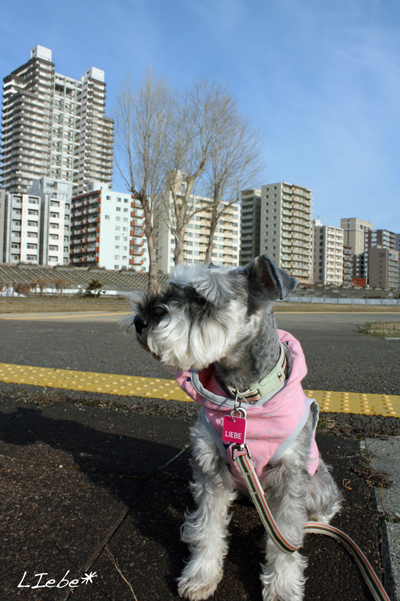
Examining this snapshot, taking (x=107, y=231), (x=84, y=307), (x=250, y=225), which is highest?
(x=250, y=225)

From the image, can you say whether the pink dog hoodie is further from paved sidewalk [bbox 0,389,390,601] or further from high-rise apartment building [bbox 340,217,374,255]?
high-rise apartment building [bbox 340,217,374,255]

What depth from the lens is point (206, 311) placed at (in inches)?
70.5

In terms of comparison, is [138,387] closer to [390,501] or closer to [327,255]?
[390,501]

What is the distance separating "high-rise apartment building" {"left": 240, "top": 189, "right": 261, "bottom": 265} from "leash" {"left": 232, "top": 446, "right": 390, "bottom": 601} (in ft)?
383

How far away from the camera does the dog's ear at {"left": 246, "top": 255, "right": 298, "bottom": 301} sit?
1791mm

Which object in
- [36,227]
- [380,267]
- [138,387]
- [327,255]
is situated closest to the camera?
[138,387]

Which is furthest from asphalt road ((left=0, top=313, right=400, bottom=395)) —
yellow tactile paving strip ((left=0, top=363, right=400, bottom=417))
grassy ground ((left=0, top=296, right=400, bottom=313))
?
grassy ground ((left=0, top=296, right=400, bottom=313))

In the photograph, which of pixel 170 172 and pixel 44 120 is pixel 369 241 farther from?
pixel 170 172

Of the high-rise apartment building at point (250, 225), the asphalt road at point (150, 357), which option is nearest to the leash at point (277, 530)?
the asphalt road at point (150, 357)

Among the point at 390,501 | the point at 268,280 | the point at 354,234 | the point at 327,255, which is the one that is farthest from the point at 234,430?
the point at 354,234

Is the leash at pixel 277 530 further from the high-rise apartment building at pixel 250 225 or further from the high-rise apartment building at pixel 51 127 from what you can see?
the high-rise apartment building at pixel 51 127

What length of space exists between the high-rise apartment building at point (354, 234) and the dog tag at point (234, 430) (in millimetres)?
186997

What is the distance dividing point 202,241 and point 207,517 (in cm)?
9896

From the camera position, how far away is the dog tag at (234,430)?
1731 millimetres
